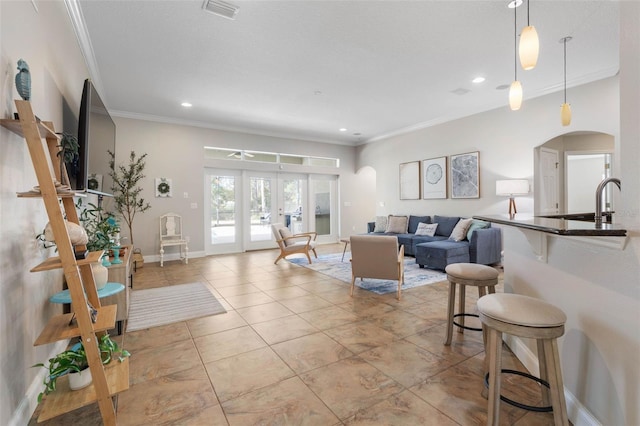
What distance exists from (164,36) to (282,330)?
3284 millimetres

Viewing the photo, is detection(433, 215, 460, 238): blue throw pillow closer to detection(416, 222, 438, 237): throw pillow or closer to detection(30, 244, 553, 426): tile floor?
detection(416, 222, 438, 237): throw pillow

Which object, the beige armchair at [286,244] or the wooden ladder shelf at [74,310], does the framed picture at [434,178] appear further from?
the wooden ladder shelf at [74,310]

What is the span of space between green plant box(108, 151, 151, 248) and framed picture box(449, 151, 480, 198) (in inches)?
248

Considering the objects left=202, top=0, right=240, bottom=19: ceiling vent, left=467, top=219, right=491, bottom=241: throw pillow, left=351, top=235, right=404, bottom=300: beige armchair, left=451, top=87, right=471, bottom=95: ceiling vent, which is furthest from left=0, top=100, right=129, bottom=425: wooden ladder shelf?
left=467, top=219, right=491, bottom=241: throw pillow

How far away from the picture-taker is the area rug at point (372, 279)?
4125 millimetres

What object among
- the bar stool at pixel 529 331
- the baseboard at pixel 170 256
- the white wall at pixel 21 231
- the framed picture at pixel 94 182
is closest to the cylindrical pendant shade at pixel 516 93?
the bar stool at pixel 529 331

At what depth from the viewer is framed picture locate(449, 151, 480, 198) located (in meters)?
5.80

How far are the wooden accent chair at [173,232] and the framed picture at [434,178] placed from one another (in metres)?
5.36

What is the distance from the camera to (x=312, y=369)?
211 cm

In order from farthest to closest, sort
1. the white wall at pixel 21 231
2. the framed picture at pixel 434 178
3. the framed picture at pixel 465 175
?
the framed picture at pixel 434 178
the framed picture at pixel 465 175
the white wall at pixel 21 231

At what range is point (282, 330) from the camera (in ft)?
9.09

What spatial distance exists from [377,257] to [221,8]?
10.0ft

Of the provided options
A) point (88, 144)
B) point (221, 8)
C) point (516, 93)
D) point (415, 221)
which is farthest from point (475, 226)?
point (88, 144)

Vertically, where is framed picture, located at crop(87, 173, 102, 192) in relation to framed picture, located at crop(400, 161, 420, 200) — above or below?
below
